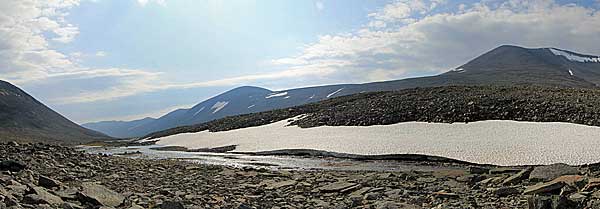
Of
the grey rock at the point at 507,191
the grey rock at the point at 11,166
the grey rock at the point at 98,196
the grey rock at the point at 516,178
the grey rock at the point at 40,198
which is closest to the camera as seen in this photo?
the grey rock at the point at 40,198

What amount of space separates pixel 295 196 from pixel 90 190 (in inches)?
250

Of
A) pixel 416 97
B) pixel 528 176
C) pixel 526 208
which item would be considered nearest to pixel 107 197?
pixel 526 208

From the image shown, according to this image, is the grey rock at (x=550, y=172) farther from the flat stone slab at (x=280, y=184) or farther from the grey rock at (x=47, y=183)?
the grey rock at (x=47, y=183)

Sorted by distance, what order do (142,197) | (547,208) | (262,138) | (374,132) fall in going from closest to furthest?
(547,208) < (142,197) < (374,132) < (262,138)

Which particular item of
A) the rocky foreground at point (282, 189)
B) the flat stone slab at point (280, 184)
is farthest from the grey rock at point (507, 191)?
the flat stone slab at point (280, 184)

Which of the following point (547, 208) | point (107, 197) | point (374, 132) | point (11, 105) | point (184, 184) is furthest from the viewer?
point (11, 105)

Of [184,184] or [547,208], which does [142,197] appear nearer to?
[184,184]

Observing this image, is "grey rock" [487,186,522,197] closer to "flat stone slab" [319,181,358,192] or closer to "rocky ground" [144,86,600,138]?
"flat stone slab" [319,181,358,192]

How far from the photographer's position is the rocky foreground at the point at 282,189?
1101cm

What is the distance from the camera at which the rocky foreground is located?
36.1 ft

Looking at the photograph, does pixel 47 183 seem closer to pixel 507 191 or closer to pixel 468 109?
pixel 507 191

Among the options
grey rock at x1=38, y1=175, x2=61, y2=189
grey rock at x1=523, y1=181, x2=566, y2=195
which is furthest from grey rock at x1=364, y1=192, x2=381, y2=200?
grey rock at x1=38, y1=175, x2=61, y2=189

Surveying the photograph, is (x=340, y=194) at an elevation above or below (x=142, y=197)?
below

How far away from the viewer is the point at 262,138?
47.8m
